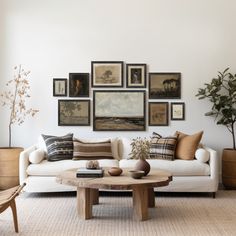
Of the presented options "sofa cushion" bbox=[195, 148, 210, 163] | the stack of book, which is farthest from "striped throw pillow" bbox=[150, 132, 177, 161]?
the stack of book

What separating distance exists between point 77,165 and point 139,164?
48.3 inches

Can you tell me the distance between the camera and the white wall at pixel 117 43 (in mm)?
6703

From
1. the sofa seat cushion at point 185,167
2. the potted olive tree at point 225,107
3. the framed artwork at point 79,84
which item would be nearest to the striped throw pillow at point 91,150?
the sofa seat cushion at point 185,167

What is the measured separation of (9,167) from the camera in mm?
6242

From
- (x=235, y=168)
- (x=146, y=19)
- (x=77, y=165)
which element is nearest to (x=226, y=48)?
(x=146, y=19)

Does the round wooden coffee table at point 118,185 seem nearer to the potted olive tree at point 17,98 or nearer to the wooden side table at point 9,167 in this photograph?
the wooden side table at point 9,167

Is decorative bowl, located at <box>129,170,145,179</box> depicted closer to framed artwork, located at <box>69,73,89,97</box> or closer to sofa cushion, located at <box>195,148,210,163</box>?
sofa cushion, located at <box>195,148,210,163</box>

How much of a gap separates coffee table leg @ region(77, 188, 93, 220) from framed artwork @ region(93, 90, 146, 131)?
7.22ft

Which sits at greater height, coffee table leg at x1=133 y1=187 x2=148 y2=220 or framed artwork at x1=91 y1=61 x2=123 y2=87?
framed artwork at x1=91 y1=61 x2=123 y2=87

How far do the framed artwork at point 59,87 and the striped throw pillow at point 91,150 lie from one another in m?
0.99

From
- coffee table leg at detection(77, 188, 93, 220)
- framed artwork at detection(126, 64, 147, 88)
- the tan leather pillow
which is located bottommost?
coffee table leg at detection(77, 188, 93, 220)

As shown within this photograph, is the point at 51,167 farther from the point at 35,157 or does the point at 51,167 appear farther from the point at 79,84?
the point at 79,84

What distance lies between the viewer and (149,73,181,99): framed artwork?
265 inches

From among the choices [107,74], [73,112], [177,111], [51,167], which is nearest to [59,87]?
[73,112]
